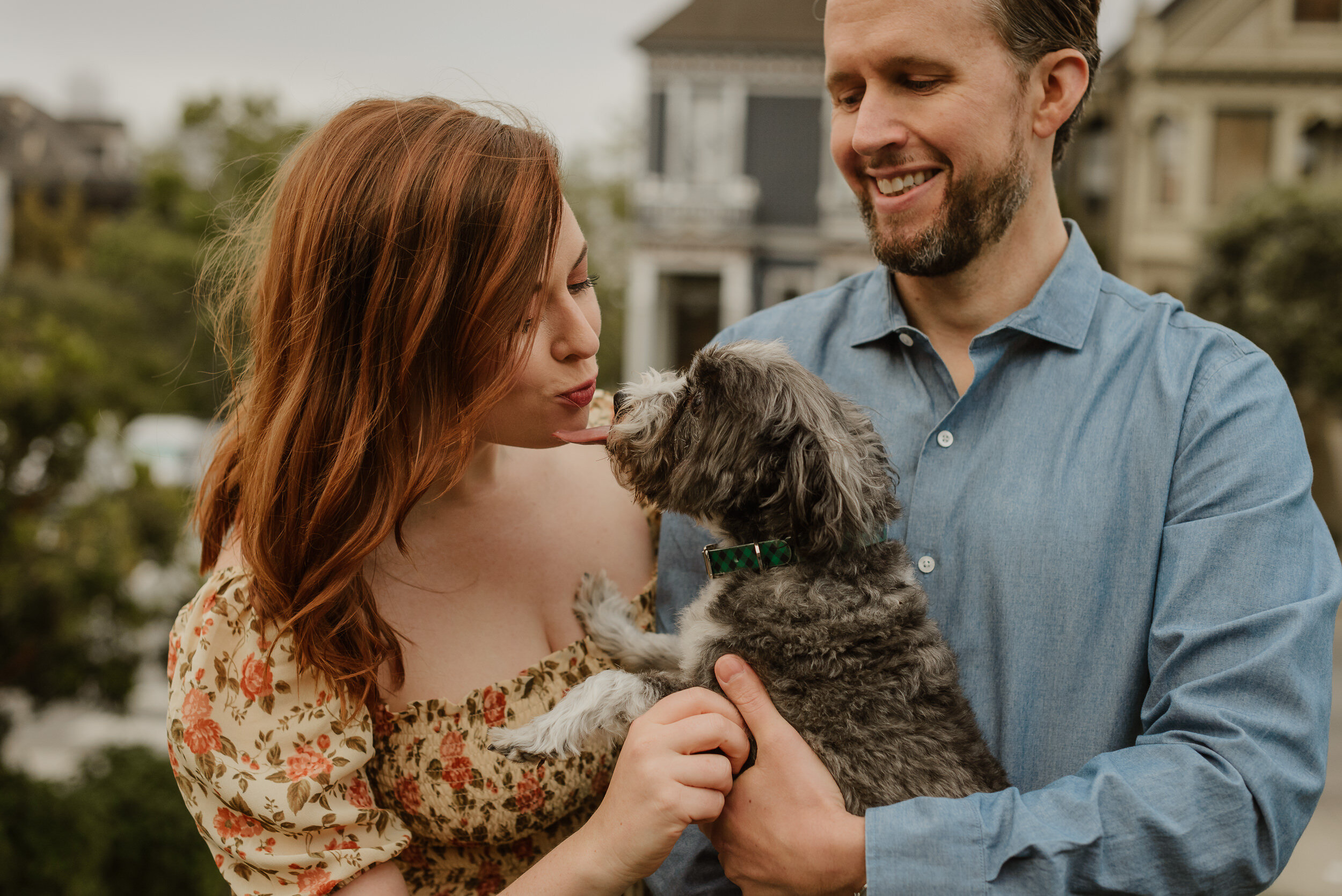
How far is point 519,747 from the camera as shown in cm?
238

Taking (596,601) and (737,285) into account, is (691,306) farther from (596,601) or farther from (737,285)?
(596,601)

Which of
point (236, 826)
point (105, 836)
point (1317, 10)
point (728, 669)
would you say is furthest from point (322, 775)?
point (1317, 10)

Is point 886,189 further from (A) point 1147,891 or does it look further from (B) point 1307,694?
(A) point 1147,891

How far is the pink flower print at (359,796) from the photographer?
2234mm

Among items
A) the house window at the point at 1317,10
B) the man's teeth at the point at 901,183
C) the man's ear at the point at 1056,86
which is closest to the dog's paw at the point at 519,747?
the man's teeth at the point at 901,183

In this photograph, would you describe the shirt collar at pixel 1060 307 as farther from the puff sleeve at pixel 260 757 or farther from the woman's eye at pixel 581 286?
the puff sleeve at pixel 260 757

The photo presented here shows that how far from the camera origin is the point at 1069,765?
222cm

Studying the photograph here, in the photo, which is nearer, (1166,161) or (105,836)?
(105,836)

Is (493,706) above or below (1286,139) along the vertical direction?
below

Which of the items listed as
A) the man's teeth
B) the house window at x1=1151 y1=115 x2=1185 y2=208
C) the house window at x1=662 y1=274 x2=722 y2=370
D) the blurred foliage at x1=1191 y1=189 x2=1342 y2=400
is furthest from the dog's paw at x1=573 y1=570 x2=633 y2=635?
the house window at x1=1151 y1=115 x2=1185 y2=208

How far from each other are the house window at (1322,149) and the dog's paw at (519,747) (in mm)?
26356

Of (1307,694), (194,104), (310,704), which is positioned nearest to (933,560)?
(1307,694)

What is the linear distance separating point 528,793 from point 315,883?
526 millimetres

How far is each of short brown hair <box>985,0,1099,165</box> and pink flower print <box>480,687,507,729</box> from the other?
7.00ft
